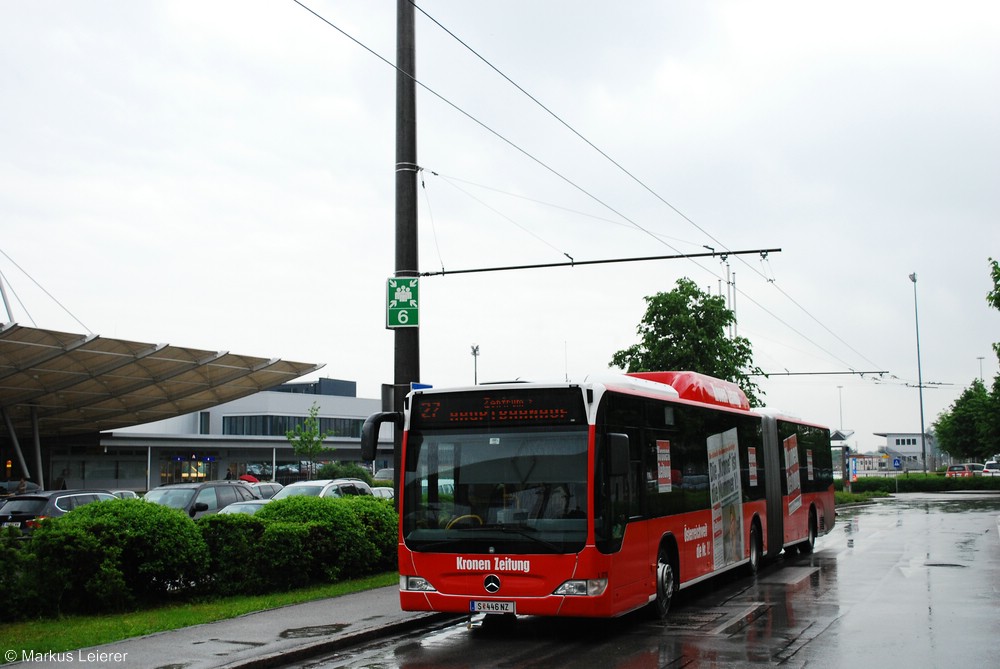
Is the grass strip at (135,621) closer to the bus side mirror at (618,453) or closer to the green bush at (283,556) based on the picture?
the green bush at (283,556)

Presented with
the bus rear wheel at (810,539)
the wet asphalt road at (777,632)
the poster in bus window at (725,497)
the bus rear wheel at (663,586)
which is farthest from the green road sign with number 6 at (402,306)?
the bus rear wheel at (810,539)

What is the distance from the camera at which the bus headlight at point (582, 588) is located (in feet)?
34.0

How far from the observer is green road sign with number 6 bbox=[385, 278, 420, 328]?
16.2m

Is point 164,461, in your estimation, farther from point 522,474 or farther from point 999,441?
point 522,474

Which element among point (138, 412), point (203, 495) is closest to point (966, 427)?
point (138, 412)

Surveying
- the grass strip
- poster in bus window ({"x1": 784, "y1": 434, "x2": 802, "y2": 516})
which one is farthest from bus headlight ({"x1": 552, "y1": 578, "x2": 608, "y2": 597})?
poster in bus window ({"x1": 784, "y1": 434, "x2": 802, "y2": 516})

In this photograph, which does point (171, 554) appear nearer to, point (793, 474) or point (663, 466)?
point (663, 466)

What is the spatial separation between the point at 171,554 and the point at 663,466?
664cm

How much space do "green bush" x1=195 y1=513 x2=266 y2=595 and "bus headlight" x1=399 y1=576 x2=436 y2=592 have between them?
4.07 metres

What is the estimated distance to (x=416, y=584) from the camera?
36.4 ft

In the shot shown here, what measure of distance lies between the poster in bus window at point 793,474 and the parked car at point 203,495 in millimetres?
12720

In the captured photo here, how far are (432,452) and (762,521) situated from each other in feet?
29.5

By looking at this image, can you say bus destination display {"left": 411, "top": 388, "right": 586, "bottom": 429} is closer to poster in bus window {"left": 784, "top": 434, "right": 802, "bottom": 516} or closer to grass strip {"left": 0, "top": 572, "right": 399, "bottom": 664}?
grass strip {"left": 0, "top": 572, "right": 399, "bottom": 664}

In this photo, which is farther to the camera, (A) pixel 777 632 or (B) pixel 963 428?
(B) pixel 963 428
